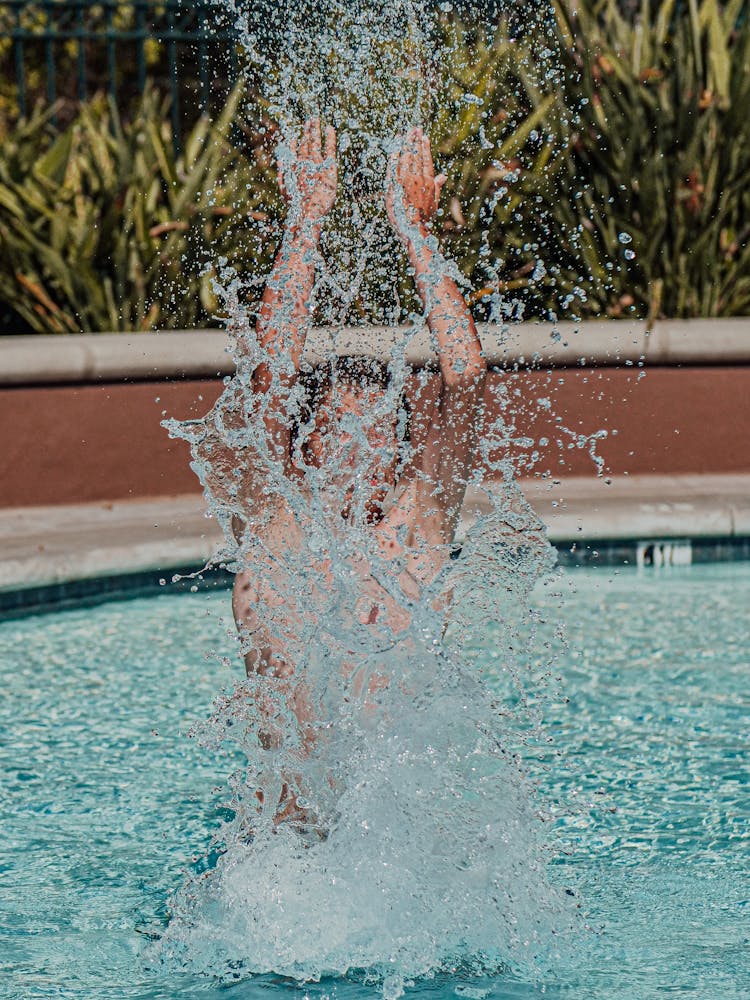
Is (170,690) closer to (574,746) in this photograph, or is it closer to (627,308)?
(574,746)

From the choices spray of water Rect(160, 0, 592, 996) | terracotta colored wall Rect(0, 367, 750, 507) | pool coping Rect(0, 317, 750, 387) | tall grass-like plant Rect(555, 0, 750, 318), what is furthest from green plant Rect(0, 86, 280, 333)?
spray of water Rect(160, 0, 592, 996)

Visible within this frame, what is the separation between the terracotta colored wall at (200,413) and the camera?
678cm

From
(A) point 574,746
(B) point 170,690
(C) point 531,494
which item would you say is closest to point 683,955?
(A) point 574,746

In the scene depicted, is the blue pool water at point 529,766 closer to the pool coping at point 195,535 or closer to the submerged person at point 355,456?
the pool coping at point 195,535

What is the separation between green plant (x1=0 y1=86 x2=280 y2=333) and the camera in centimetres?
725

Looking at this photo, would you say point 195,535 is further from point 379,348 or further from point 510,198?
point 510,198

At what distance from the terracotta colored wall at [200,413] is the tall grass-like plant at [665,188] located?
52cm

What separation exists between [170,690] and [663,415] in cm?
331

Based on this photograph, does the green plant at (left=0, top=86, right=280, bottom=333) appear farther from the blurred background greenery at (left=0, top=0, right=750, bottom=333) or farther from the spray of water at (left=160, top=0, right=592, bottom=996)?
the spray of water at (left=160, top=0, right=592, bottom=996)

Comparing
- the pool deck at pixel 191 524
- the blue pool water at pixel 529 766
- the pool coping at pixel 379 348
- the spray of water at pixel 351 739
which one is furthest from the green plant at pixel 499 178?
the spray of water at pixel 351 739

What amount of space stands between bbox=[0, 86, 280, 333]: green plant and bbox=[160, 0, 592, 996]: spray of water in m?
3.91

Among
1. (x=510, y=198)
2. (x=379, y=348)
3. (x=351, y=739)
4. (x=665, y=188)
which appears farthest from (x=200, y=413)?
(x=351, y=739)

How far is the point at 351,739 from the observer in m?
3.01

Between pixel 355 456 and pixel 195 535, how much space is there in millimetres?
3095
